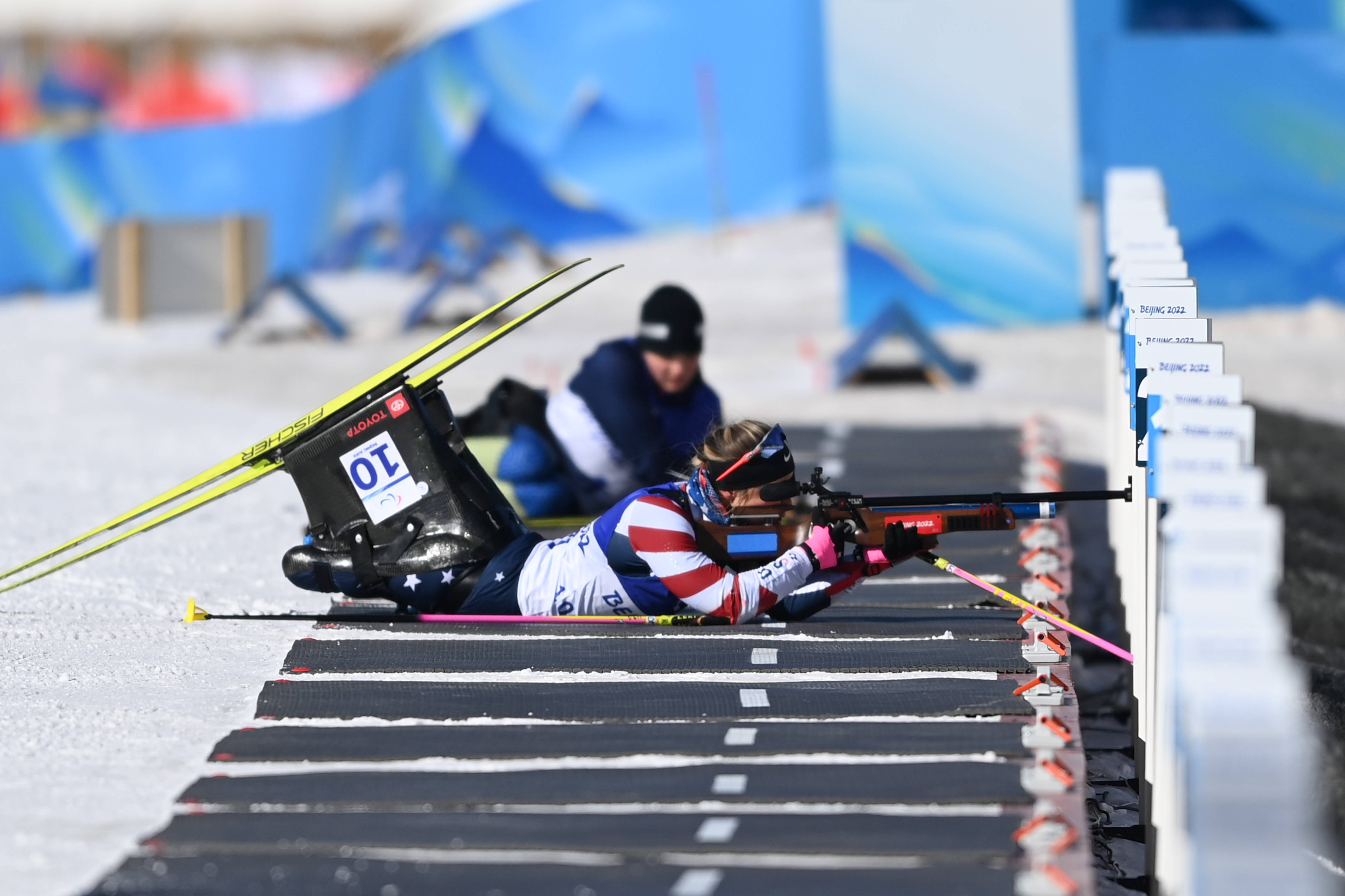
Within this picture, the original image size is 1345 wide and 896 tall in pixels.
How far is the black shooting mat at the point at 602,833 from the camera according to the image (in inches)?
136

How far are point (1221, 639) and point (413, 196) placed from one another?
846 inches

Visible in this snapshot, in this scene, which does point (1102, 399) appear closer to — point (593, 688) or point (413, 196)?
point (593, 688)

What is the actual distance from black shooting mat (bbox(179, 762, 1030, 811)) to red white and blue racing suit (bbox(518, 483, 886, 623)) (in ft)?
3.34

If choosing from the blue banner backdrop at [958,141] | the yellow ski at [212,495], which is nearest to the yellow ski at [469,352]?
the yellow ski at [212,495]

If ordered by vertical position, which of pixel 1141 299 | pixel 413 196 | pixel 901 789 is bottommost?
pixel 901 789

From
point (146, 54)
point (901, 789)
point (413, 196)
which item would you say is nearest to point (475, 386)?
point (901, 789)

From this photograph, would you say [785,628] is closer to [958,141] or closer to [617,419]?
[617,419]

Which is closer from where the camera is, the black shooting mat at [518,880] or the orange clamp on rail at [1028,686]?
the black shooting mat at [518,880]

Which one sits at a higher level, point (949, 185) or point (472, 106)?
point (472, 106)

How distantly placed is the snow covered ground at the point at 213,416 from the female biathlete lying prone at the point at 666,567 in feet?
1.65

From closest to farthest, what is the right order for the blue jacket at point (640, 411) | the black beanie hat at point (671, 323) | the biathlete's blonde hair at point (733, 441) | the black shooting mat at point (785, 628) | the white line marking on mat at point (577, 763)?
the white line marking on mat at point (577, 763), the biathlete's blonde hair at point (733, 441), the black shooting mat at point (785, 628), the black beanie hat at point (671, 323), the blue jacket at point (640, 411)

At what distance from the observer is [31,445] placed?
9.88 metres

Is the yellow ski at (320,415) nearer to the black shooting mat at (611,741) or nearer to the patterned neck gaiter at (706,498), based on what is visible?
the patterned neck gaiter at (706,498)

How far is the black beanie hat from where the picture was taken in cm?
636
